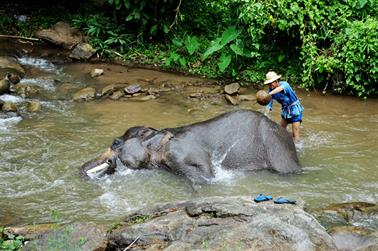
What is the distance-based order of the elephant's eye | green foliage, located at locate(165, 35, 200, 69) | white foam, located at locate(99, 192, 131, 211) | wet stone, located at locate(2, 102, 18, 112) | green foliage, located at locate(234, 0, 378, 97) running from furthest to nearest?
green foliage, located at locate(165, 35, 200, 69) < green foliage, located at locate(234, 0, 378, 97) < wet stone, located at locate(2, 102, 18, 112) < the elephant's eye < white foam, located at locate(99, 192, 131, 211)

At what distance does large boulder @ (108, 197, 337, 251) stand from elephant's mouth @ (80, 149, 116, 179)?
188 cm

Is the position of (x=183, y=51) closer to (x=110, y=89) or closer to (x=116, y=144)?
(x=110, y=89)

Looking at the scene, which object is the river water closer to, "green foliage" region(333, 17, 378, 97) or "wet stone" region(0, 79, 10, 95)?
"wet stone" region(0, 79, 10, 95)

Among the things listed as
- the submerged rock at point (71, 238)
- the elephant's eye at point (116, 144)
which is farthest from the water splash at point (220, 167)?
the submerged rock at point (71, 238)

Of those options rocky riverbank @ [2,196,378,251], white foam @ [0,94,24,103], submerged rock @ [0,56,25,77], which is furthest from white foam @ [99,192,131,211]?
submerged rock @ [0,56,25,77]

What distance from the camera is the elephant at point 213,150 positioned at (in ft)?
22.5

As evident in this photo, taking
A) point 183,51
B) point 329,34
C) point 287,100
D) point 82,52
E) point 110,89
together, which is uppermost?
point 329,34

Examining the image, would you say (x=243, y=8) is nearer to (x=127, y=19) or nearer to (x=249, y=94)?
(x=249, y=94)

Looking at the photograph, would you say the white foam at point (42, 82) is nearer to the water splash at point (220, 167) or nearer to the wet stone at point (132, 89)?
the wet stone at point (132, 89)

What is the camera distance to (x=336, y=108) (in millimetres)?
10031

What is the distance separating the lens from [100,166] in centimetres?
693

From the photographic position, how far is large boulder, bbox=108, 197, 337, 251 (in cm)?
427

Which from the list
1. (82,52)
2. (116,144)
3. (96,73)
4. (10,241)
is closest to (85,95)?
(96,73)

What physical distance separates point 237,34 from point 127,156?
5.82m
